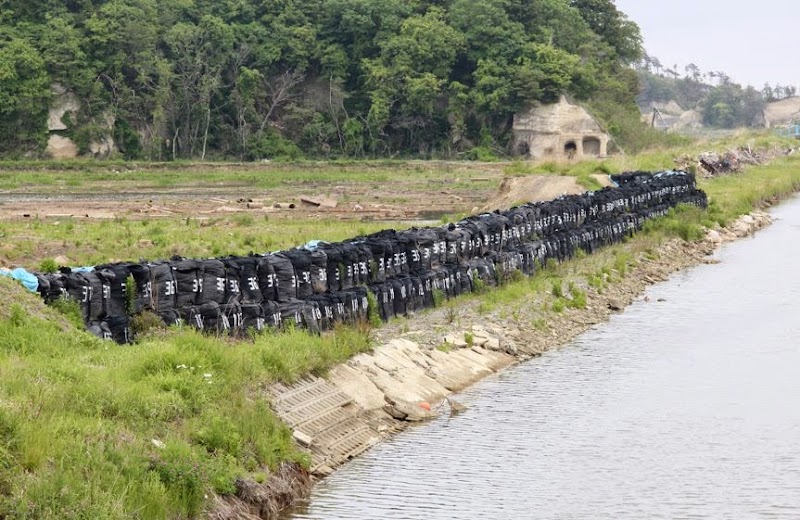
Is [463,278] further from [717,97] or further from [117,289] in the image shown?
[717,97]

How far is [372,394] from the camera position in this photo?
16.9m

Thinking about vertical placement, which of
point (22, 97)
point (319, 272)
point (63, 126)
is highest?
point (22, 97)

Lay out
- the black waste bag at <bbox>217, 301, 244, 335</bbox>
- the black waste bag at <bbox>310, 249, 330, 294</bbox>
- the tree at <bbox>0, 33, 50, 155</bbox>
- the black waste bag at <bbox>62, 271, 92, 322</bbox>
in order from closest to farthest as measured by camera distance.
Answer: the black waste bag at <bbox>62, 271, 92, 322</bbox>, the black waste bag at <bbox>217, 301, 244, 335</bbox>, the black waste bag at <bbox>310, 249, 330, 294</bbox>, the tree at <bbox>0, 33, 50, 155</bbox>

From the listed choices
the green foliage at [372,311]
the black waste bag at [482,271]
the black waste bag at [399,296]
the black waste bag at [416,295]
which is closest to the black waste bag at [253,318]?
the green foliage at [372,311]

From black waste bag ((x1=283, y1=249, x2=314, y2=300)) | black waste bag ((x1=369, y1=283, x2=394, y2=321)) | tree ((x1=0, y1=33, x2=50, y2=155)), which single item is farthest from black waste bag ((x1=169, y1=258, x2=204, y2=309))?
tree ((x1=0, y1=33, x2=50, y2=155))

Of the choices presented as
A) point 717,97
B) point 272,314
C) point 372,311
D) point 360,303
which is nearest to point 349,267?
point 360,303

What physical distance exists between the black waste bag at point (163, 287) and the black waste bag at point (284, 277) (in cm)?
200

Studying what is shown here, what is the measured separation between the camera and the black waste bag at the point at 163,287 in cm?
1761

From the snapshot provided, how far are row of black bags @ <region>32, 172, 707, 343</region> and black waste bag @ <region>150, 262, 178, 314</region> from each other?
14 millimetres

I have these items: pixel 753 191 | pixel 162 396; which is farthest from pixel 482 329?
pixel 753 191

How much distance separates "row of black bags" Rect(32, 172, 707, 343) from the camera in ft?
56.1

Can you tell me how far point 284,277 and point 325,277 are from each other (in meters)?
1.24

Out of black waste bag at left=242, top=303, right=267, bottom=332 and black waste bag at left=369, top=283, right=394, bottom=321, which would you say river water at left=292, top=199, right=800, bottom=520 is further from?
black waste bag at left=242, top=303, right=267, bottom=332

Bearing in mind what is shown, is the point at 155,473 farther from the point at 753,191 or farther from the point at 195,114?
the point at 195,114
